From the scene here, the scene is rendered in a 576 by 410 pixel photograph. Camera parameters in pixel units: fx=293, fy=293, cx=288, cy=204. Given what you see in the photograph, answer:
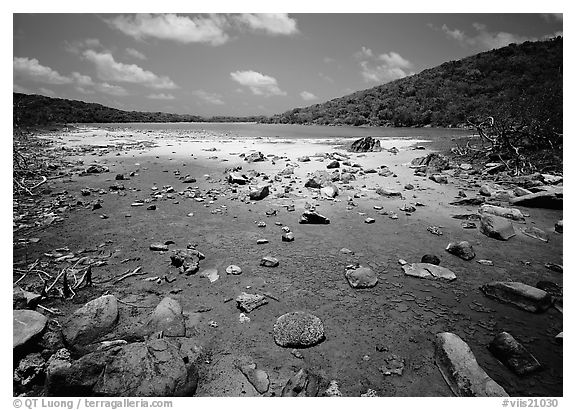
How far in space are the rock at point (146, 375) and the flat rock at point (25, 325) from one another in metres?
0.81

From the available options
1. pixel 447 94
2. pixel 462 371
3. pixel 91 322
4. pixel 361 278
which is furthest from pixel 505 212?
pixel 447 94

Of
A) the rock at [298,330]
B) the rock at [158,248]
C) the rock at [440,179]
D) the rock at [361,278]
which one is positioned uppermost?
the rock at [440,179]

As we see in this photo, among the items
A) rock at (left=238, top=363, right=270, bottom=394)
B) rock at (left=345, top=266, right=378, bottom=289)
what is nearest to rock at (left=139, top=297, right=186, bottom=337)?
rock at (left=238, top=363, right=270, bottom=394)

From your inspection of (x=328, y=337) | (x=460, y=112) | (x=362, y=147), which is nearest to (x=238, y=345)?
(x=328, y=337)

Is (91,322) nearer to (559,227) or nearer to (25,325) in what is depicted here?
(25,325)

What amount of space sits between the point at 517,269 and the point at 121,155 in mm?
14093

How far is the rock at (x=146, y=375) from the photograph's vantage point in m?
1.82

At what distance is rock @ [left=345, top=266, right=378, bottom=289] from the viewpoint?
324cm

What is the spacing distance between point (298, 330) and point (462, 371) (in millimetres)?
1202

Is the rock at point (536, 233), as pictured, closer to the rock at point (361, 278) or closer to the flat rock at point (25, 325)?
the rock at point (361, 278)

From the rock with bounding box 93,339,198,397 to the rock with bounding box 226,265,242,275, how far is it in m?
1.54

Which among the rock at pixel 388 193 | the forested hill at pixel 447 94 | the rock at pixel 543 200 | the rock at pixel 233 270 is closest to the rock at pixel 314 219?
the rock at pixel 233 270

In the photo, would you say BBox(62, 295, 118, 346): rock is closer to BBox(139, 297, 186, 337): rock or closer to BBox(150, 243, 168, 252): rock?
BBox(139, 297, 186, 337): rock

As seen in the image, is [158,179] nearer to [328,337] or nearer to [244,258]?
[244,258]
